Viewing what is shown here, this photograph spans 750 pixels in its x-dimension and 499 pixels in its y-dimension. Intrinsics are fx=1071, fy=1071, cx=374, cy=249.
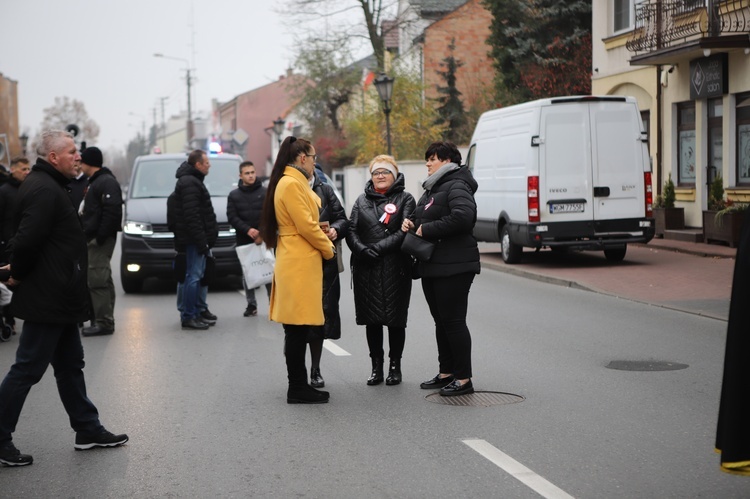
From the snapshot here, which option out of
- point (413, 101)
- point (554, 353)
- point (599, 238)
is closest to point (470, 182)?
point (554, 353)

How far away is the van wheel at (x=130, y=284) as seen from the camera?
16.6 meters

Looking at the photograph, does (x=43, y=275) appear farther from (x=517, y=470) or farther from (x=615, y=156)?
(x=615, y=156)

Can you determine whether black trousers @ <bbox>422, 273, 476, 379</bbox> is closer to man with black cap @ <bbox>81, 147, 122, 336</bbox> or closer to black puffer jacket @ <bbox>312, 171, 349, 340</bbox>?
black puffer jacket @ <bbox>312, 171, 349, 340</bbox>

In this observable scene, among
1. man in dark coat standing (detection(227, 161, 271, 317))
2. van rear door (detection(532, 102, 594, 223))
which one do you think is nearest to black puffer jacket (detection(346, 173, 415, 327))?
man in dark coat standing (detection(227, 161, 271, 317))

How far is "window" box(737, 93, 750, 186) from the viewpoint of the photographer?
22172 mm

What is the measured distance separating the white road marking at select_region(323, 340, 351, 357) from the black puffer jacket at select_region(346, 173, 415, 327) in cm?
192

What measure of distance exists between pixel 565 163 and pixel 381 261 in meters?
10.3

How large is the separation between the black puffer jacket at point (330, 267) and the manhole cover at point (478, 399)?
100 cm

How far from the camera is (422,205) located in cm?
830

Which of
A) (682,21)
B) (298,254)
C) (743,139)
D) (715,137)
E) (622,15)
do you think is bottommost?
(298,254)

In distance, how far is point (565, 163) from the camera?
18.1 meters

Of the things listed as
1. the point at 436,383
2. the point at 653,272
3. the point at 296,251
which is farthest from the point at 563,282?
the point at 296,251

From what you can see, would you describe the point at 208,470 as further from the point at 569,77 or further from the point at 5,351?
the point at 569,77

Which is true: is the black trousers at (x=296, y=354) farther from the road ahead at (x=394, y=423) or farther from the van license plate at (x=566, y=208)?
the van license plate at (x=566, y=208)
